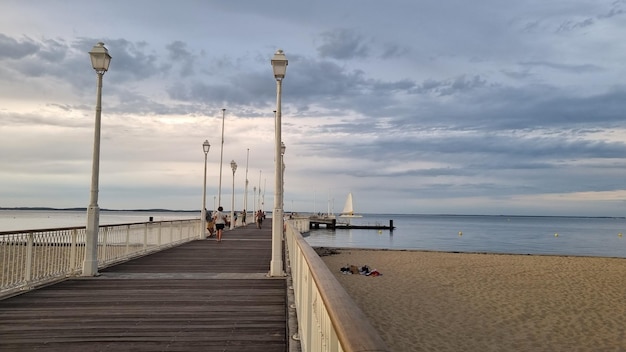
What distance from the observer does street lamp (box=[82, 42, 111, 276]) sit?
9.70 m

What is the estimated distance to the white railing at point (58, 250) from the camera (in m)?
7.98

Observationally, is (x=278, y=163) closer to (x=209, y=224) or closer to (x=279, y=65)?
(x=279, y=65)

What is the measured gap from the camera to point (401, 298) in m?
16.7

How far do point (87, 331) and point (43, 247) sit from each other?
12.8 ft

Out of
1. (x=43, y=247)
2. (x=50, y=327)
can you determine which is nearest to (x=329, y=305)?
(x=50, y=327)

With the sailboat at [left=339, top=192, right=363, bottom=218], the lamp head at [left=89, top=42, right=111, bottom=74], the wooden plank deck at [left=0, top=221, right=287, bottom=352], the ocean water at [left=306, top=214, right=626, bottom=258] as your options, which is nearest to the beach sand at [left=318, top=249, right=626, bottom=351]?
the wooden plank deck at [left=0, top=221, right=287, bottom=352]

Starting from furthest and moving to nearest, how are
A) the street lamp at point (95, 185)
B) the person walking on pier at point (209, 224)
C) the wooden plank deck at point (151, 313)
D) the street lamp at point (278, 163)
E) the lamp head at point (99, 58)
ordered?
the person walking on pier at point (209, 224), the street lamp at point (278, 163), the lamp head at point (99, 58), the street lamp at point (95, 185), the wooden plank deck at point (151, 313)

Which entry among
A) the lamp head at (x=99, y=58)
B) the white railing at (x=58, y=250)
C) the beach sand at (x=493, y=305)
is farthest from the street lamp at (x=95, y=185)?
the beach sand at (x=493, y=305)

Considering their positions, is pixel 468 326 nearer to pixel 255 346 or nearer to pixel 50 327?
pixel 255 346

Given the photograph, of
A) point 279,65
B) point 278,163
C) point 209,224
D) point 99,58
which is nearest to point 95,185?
point 99,58

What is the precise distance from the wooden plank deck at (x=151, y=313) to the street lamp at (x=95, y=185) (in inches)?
15.9

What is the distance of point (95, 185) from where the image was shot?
10.2 metres

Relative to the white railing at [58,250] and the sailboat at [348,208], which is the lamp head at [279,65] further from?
the sailboat at [348,208]

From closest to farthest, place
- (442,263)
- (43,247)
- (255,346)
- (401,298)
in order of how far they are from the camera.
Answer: (255,346) < (43,247) < (401,298) < (442,263)
